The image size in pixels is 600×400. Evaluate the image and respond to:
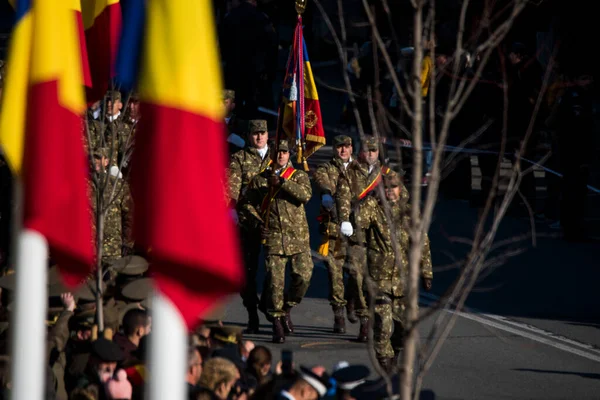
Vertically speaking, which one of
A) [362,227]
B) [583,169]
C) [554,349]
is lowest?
[554,349]

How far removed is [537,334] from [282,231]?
2.89 meters

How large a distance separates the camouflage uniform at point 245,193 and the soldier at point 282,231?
0.12 m

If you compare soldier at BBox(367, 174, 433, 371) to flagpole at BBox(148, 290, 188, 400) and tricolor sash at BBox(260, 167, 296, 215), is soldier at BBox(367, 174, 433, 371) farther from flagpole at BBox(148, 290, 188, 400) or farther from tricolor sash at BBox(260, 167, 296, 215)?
flagpole at BBox(148, 290, 188, 400)

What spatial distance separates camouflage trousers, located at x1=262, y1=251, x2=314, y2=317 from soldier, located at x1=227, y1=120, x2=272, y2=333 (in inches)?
11.2

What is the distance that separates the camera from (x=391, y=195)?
11.2 metres

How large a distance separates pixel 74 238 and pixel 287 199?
316 inches

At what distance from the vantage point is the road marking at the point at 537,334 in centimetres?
1334

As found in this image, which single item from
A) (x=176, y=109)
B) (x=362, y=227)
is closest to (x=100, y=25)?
(x=362, y=227)

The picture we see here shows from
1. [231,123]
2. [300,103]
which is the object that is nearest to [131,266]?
[300,103]

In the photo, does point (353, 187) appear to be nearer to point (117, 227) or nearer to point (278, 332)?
point (278, 332)

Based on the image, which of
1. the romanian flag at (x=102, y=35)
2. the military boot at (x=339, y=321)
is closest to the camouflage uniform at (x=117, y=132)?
the military boot at (x=339, y=321)

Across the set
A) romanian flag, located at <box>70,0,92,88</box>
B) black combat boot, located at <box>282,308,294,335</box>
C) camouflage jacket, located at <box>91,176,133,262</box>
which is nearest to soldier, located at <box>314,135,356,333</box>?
black combat boot, located at <box>282,308,294,335</box>

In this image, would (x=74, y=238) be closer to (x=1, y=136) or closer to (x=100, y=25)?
(x=1, y=136)

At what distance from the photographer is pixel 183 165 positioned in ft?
16.0
